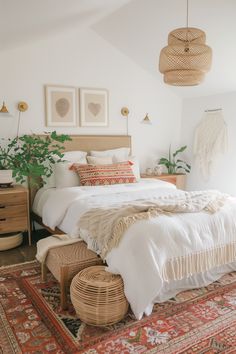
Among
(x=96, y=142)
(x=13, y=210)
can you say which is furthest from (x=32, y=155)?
(x=96, y=142)

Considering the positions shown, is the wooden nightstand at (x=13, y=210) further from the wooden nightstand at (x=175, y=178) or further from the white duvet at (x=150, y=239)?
the wooden nightstand at (x=175, y=178)

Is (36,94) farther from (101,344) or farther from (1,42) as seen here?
(101,344)

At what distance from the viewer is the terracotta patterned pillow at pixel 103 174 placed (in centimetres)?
365

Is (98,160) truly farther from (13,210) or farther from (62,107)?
(13,210)

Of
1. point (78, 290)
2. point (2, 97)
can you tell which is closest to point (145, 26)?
point (2, 97)

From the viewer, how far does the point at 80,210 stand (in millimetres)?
2818

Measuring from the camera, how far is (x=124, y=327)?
2025mm

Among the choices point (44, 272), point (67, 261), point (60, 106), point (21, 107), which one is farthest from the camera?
point (60, 106)

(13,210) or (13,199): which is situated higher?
(13,199)

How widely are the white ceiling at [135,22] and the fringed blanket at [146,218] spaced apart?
180cm

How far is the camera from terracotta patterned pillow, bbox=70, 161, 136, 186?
3.65 meters

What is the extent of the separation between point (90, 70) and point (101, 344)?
3572mm

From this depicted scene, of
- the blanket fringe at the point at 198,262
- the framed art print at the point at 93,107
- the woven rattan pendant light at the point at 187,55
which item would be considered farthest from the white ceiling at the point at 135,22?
the blanket fringe at the point at 198,262

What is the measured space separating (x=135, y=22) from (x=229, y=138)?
2075 millimetres
